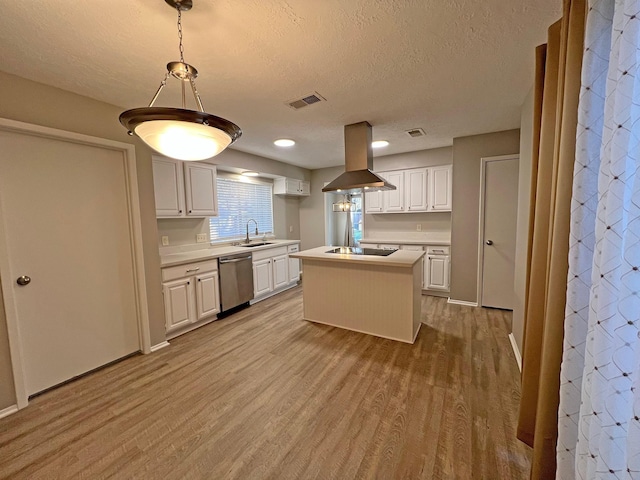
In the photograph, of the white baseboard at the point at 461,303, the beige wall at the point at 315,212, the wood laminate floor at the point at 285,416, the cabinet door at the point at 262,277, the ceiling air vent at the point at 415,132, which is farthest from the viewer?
the beige wall at the point at 315,212

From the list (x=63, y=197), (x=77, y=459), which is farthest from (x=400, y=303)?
(x=63, y=197)

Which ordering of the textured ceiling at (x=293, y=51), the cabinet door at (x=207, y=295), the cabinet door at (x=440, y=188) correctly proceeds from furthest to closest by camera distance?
the cabinet door at (x=440, y=188), the cabinet door at (x=207, y=295), the textured ceiling at (x=293, y=51)

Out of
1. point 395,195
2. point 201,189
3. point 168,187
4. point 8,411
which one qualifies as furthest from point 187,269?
point 395,195

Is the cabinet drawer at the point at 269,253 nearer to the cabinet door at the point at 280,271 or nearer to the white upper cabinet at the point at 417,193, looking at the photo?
the cabinet door at the point at 280,271

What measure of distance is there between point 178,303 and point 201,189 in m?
1.50

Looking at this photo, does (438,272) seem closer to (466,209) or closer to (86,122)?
(466,209)

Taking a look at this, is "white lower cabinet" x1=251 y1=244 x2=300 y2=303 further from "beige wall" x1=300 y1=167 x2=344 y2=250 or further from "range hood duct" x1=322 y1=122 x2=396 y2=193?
"range hood duct" x1=322 y1=122 x2=396 y2=193

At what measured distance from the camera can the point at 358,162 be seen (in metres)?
3.08

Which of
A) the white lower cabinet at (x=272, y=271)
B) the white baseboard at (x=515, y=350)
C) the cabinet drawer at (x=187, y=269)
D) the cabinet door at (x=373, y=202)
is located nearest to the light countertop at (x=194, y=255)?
the cabinet drawer at (x=187, y=269)

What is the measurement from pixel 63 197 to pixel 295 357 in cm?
239

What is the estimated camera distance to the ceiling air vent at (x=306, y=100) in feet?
7.64

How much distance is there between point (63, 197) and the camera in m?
2.15

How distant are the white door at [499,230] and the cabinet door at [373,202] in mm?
1673

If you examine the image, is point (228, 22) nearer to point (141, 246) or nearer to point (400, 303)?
point (141, 246)
